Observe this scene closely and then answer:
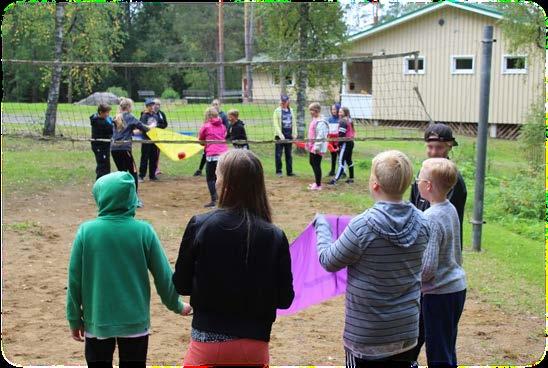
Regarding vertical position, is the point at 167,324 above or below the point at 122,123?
below

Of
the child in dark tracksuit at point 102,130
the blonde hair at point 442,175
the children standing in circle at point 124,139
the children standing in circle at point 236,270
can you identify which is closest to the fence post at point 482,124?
the blonde hair at point 442,175

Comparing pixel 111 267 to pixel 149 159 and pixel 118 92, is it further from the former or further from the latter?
pixel 118 92

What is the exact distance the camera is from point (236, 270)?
2.86 metres

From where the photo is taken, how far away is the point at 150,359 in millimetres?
4766

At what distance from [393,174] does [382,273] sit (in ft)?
1.49

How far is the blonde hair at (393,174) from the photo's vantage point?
3051mm

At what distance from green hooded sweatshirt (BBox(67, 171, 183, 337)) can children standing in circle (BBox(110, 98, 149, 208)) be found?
7.23 metres

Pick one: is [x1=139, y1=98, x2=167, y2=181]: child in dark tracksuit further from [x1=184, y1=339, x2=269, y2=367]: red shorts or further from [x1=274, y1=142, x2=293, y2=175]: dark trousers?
[x1=184, y1=339, x2=269, y2=367]: red shorts

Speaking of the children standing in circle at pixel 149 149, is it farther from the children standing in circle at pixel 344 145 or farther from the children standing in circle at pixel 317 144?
the children standing in circle at pixel 344 145

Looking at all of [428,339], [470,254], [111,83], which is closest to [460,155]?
[470,254]

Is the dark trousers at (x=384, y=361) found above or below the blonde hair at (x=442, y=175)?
below

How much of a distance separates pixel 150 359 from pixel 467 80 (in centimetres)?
2088

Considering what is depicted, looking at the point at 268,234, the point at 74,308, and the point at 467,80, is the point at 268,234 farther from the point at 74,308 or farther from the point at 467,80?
the point at 467,80

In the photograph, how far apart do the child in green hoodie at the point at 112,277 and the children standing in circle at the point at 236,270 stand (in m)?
0.39
